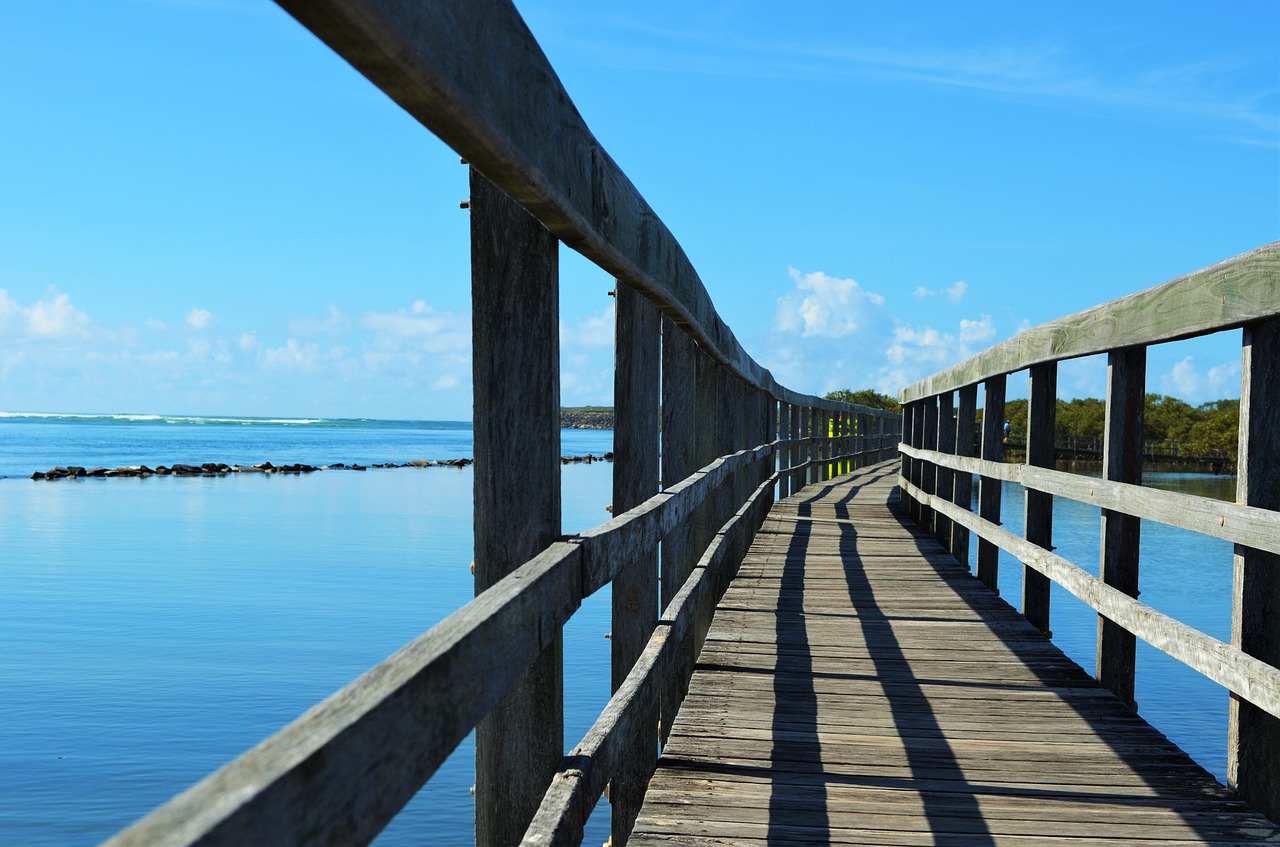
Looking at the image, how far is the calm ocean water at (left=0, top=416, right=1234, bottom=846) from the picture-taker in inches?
244

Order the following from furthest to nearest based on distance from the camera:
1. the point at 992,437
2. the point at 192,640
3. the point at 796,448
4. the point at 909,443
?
the point at 796,448 → the point at 909,443 → the point at 192,640 → the point at 992,437

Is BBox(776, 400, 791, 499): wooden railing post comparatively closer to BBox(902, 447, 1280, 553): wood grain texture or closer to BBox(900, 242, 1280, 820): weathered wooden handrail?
BBox(900, 242, 1280, 820): weathered wooden handrail

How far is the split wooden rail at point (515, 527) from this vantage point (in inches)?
41.5

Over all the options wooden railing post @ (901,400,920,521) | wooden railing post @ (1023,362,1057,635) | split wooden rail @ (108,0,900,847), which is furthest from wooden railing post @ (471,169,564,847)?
wooden railing post @ (901,400,920,521)

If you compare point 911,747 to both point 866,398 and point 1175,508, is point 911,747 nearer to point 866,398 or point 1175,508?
point 1175,508

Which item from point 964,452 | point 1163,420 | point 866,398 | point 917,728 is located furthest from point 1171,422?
point 917,728

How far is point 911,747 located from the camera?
3.55 metres

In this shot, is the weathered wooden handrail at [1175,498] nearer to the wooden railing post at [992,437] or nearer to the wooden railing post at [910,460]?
the wooden railing post at [992,437]

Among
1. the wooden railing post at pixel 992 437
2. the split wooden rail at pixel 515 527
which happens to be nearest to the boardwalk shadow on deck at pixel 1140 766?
the wooden railing post at pixel 992 437

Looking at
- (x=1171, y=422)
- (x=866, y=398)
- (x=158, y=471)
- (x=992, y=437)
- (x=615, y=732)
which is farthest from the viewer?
(x=1171, y=422)

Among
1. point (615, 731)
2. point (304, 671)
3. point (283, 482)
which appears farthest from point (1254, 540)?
point (283, 482)

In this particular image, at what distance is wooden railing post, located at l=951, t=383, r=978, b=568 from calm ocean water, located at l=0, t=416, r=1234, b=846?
1.36 metres

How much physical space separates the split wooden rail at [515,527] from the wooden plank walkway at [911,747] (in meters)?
0.28

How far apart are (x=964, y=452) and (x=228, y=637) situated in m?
6.38
